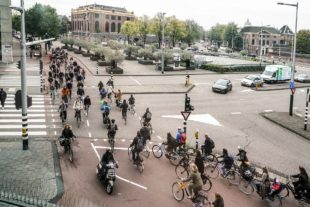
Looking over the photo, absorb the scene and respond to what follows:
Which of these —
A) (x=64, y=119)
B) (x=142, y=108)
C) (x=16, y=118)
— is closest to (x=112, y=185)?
(x=64, y=119)

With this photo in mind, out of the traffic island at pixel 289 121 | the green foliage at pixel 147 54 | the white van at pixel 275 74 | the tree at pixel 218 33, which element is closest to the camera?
the traffic island at pixel 289 121

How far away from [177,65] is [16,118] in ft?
116

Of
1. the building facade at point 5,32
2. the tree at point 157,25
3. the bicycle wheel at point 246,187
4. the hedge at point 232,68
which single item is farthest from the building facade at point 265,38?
the bicycle wheel at point 246,187

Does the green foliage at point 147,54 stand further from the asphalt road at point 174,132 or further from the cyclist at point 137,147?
the cyclist at point 137,147

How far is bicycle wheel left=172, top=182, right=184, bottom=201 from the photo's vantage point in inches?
529

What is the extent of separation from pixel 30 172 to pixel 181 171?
5.97 m

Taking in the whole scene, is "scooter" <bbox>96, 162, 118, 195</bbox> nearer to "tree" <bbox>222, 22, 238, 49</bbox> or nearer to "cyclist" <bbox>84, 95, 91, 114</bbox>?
"cyclist" <bbox>84, 95, 91, 114</bbox>

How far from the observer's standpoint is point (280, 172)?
16.9 metres

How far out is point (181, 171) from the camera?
15836 millimetres

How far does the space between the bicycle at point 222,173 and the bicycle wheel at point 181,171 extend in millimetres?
1052

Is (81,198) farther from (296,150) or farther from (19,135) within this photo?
(296,150)

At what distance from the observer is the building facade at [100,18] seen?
148875mm

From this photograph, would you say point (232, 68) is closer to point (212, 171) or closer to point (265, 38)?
point (212, 171)

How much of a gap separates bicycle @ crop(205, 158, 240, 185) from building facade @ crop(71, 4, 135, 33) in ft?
442
